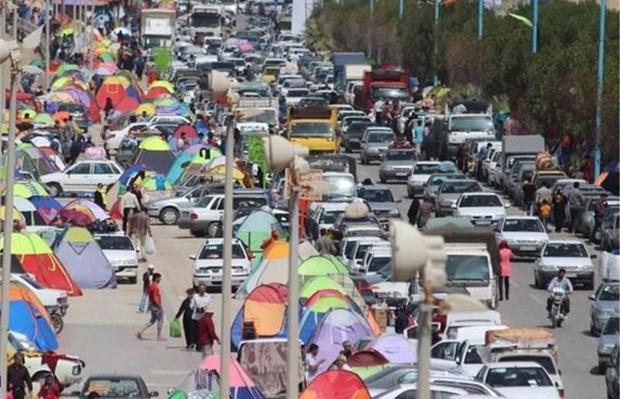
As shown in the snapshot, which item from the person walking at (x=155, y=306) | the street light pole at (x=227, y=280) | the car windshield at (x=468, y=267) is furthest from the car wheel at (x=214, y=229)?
the street light pole at (x=227, y=280)

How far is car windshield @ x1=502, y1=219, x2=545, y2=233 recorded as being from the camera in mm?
53750

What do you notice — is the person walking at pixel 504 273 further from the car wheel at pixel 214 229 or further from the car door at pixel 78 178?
the car door at pixel 78 178

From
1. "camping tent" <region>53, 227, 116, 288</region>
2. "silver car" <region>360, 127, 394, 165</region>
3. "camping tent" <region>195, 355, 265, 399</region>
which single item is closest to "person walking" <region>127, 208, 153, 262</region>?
"camping tent" <region>53, 227, 116, 288</region>

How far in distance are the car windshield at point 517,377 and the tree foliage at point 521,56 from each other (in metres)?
35.3

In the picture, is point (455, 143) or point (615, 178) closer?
point (615, 178)

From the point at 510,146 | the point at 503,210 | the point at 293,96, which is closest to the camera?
the point at 503,210

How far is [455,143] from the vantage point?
75562 mm

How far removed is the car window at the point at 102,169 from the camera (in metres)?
67.9

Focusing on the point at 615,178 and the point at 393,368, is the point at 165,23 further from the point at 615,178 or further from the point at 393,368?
the point at 393,368

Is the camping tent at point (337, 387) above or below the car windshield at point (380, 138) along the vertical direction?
above

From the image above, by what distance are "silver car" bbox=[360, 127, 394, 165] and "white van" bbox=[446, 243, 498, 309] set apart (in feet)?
102

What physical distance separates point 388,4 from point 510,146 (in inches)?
2297

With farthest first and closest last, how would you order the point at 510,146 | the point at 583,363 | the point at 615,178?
the point at 510,146
the point at 615,178
the point at 583,363

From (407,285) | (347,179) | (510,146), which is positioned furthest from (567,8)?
(407,285)
